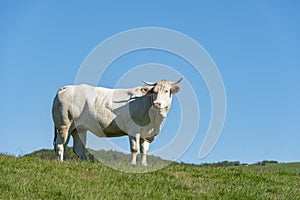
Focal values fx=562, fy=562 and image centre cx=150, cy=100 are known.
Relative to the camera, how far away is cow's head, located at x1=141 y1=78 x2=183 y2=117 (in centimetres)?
1602

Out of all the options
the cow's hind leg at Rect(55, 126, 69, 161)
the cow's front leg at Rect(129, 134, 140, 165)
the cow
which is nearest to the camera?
the cow's front leg at Rect(129, 134, 140, 165)

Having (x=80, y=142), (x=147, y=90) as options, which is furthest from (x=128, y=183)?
(x=80, y=142)

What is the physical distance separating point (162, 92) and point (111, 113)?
6.70 ft

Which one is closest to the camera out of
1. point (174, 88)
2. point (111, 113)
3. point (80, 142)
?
point (174, 88)

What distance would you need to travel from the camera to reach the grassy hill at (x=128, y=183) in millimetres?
9969

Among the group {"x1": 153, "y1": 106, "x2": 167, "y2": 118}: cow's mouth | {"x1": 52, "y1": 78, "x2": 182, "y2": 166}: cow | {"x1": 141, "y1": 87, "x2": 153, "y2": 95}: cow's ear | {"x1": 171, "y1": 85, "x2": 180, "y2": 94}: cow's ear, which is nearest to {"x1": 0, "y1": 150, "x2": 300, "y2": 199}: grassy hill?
{"x1": 153, "y1": 106, "x2": 167, "y2": 118}: cow's mouth

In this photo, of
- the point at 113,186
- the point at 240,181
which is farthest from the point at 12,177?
the point at 240,181

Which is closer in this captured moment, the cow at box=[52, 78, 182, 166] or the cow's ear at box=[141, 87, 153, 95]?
the cow at box=[52, 78, 182, 166]

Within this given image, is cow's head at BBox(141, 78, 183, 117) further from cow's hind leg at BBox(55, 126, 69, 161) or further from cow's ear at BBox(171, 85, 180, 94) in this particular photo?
cow's hind leg at BBox(55, 126, 69, 161)

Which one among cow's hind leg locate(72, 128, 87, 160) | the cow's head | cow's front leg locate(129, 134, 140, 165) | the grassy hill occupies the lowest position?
the grassy hill

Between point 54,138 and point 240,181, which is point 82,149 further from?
point 240,181

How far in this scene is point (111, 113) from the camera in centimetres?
1734

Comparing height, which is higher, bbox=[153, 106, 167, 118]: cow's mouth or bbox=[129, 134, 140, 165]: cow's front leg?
bbox=[153, 106, 167, 118]: cow's mouth

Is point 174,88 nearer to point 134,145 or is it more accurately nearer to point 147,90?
point 147,90
